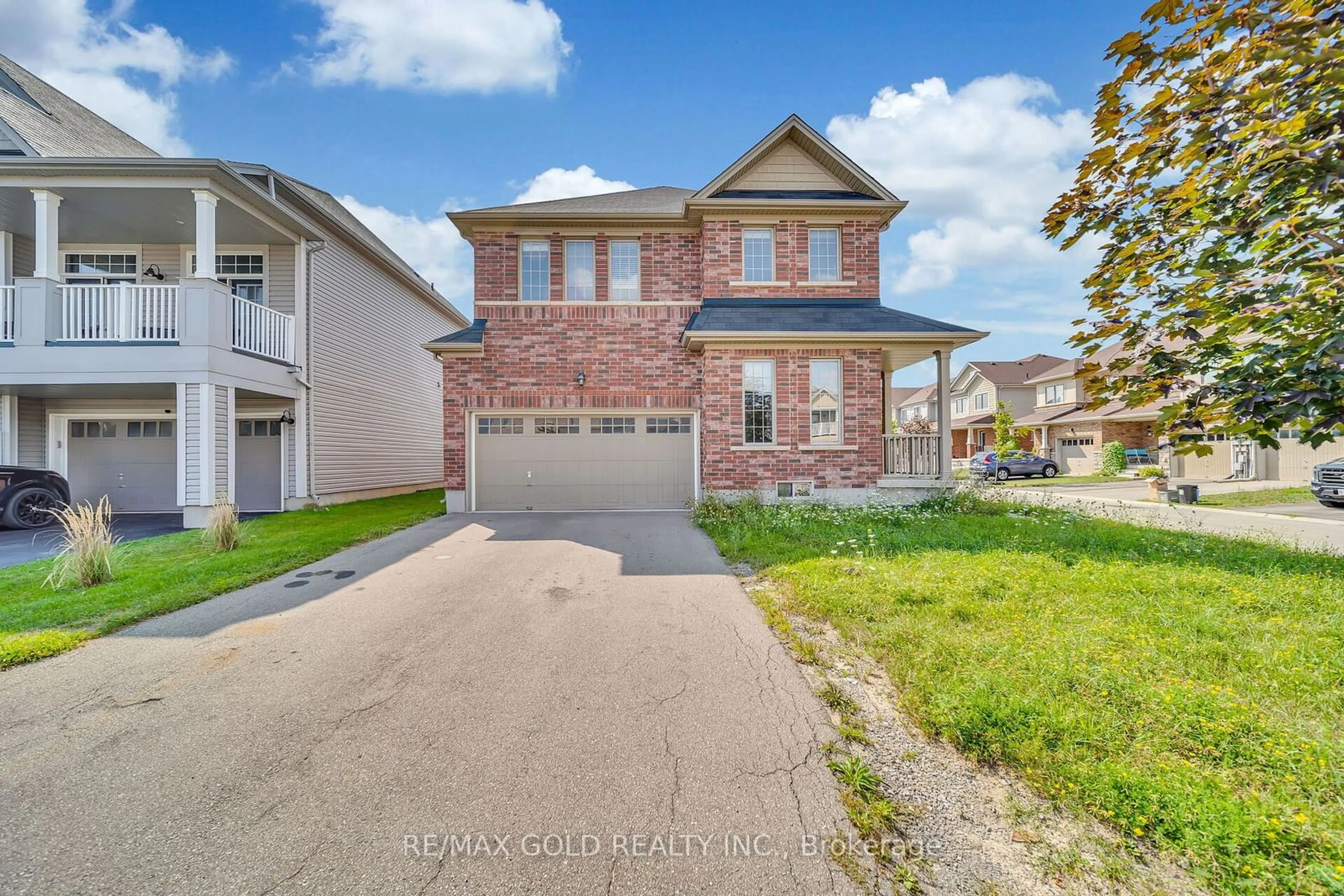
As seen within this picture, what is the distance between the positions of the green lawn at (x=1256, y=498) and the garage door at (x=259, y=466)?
2349cm

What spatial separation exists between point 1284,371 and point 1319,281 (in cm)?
47

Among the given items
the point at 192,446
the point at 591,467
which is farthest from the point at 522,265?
the point at 192,446

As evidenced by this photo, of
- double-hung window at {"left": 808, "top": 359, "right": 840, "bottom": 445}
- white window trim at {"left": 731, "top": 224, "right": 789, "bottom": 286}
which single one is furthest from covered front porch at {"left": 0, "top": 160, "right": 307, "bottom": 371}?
double-hung window at {"left": 808, "top": 359, "right": 840, "bottom": 445}

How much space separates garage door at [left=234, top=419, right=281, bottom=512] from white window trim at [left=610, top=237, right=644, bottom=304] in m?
8.23

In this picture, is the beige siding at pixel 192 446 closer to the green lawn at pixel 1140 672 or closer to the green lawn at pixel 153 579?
the green lawn at pixel 153 579

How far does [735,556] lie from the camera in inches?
295

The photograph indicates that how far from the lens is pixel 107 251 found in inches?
490

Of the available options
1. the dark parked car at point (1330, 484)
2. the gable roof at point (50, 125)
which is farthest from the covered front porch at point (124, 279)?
the dark parked car at point (1330, 484)

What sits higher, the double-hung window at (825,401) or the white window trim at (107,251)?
the white window trim at (107,251)

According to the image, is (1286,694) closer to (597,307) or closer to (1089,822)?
(1089,822)

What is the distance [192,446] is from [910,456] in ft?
46.6

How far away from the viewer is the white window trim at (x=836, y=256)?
1261cm

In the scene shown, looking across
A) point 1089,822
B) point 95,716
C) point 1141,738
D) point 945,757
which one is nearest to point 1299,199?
point 1141,738

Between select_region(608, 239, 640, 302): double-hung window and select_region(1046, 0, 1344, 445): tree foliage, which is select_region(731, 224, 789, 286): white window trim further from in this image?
select_region(1046, 0, 1344, 445): tree foliage
